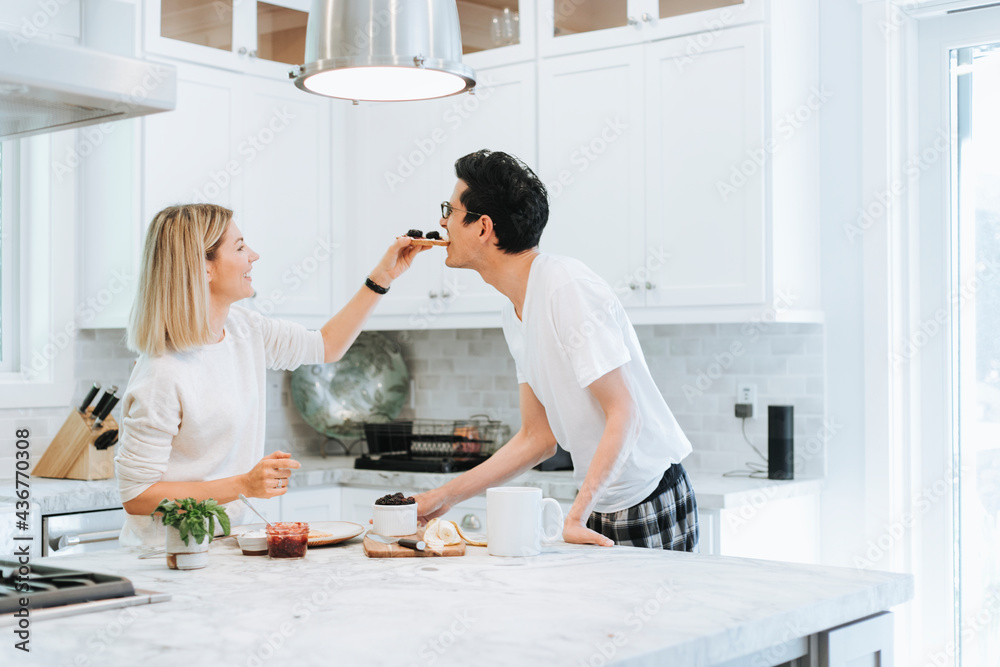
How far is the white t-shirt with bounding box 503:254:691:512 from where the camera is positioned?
211 cm

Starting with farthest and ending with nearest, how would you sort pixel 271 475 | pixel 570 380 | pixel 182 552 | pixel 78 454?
pixel 78 454 < pixel 570 380 < pixel 271 475 < pixel 182 552

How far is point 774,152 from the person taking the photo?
11.0ft

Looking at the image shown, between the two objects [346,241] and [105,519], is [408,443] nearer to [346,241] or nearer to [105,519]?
[346,241]

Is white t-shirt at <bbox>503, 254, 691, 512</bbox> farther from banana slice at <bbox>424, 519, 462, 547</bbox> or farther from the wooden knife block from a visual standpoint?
the wooden knife block

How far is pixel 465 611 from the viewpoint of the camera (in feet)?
4.70

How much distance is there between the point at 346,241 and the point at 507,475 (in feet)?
7.05

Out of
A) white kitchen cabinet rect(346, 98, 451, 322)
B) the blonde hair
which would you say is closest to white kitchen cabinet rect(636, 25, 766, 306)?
white kitchen cabinet rect(346, 98, 451, 322)

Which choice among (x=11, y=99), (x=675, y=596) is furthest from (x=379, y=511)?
(x=11, y=99)

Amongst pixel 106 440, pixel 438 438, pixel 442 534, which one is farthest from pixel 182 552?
pixel 438 438

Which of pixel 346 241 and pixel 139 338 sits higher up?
pixel 346 241

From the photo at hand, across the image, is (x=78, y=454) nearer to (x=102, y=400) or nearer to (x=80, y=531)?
(x=102, y=400)

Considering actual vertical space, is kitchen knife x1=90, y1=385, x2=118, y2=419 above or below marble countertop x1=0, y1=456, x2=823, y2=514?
above

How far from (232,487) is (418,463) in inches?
71.1

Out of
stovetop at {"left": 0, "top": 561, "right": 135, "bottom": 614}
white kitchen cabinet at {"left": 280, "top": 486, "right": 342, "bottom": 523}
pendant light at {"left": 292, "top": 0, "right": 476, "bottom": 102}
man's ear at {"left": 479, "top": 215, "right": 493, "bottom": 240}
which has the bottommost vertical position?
white kitchen cabinet at {"left": 280, "top": 486, "right": 342, "bottom": 523}
